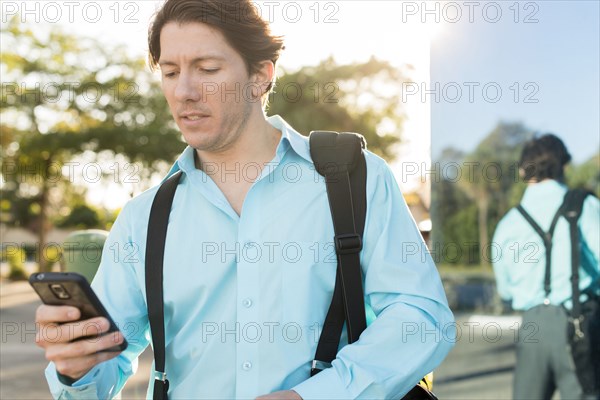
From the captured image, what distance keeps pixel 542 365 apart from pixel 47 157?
23.3 metres

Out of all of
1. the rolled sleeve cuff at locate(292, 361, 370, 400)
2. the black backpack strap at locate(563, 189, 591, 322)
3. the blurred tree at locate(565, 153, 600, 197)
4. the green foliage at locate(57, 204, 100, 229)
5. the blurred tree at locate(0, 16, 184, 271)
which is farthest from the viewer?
the green foliage at locate(57, 204, 100, 229)

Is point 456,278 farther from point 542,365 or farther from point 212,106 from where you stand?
point 212,106

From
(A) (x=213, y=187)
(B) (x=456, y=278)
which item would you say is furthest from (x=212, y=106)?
(B) (x=456, y=278)

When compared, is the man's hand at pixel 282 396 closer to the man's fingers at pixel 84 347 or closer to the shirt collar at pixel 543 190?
the man's fingers at pixel 84 347

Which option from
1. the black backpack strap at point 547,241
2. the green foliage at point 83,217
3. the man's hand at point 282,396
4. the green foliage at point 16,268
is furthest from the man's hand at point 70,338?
the green foliage at point 83,217

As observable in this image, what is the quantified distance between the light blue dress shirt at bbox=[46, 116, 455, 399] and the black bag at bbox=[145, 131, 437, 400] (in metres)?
0.03

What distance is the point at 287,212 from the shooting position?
6.91 feet

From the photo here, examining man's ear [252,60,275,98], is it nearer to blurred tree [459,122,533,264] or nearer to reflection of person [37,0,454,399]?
reflection of person [37,0,454,399]

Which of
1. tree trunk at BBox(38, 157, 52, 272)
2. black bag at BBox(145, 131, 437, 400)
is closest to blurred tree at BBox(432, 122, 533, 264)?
black bag at BBox(145, 131, 437, 400)

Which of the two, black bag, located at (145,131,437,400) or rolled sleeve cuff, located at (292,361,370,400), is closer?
rolled sleeve cuff, located at (292,361,370,400)

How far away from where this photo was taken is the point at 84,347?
184 centimetres

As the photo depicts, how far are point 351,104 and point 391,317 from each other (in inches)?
957

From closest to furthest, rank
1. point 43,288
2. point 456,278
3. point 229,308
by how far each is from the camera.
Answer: point 43,288 < point 229,308 < point 456,278

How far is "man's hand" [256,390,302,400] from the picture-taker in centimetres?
183
